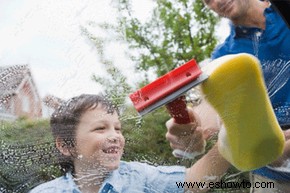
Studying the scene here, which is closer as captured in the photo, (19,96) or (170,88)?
(170,88)

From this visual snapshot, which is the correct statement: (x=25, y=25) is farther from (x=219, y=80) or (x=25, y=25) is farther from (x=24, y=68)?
(x=219, y=80)

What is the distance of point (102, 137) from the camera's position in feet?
2.83

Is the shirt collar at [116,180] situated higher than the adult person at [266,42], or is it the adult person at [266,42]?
the adult person at [266,42]

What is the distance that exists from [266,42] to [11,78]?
0.41 meters

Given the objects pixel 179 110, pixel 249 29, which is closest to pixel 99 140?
pixel 179 110

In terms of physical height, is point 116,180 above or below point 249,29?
below

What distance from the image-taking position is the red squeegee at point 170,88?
0.77m

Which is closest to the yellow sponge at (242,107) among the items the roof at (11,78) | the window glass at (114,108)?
the window glass at (114,108)

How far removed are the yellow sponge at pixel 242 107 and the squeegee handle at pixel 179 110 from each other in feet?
0.11

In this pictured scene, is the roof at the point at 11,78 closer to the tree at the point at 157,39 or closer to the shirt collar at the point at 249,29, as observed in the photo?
the tree at the point at 157,39

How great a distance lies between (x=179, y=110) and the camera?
82 cm

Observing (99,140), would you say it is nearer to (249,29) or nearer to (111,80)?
(111,80)

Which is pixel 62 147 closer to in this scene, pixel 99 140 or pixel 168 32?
pixel 99 140

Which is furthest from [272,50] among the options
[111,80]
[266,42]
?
[111,80]
